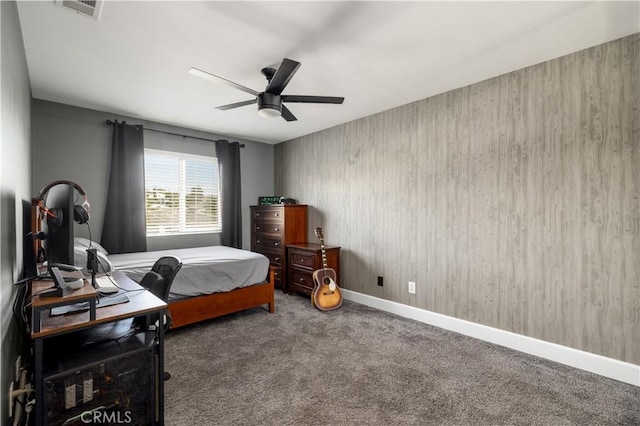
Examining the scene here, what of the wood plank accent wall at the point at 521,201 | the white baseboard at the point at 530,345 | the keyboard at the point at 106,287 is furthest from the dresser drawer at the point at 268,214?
the keyboard at the point at 106,287

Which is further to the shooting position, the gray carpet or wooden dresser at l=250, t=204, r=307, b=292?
wooden dresser at l=250, t=204, r=307, b=292

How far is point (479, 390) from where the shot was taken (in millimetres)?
2031

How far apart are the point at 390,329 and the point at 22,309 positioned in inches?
111

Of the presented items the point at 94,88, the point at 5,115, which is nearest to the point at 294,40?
the point at 5,115

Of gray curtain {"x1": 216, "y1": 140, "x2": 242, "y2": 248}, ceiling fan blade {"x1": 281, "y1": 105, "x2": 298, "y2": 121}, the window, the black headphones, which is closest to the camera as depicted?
the black headphones

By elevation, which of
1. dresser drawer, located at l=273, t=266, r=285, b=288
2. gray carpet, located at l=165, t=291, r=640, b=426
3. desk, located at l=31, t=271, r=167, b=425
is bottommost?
gray carpet, located at l=165, t=291, r=640, b=426

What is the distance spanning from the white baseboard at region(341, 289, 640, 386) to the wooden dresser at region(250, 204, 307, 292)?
62.6 inches

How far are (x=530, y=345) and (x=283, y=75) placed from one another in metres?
2.96

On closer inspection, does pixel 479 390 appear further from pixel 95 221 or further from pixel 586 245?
pixel 95 221

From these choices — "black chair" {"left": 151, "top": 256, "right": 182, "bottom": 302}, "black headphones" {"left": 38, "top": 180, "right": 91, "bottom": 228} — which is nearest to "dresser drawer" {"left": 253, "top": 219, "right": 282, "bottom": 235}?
"black chair" {"left": 151, "top": 256, "right": 182, "bottom": 302}

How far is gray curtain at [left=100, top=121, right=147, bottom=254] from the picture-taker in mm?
3668

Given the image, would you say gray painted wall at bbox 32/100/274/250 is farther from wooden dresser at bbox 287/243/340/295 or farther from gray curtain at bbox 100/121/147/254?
wooden dresser at bbox 287/243/340/295

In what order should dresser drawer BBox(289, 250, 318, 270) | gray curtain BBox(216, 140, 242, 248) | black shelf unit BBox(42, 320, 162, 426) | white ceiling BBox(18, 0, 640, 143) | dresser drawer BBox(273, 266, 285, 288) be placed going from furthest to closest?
1. gray curtain BBox(216, 140, 242, 248)
2. dresser drawer BBox(273, 266, 285, 288)
3. dresser drawer BBox(289, 250, 318, 270)
4. white ceiling BBox(18, 0, 640, 143)
5. black shelf unit BBox(42, 320, 162, 426)

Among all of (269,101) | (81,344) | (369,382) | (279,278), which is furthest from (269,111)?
(279,278)
